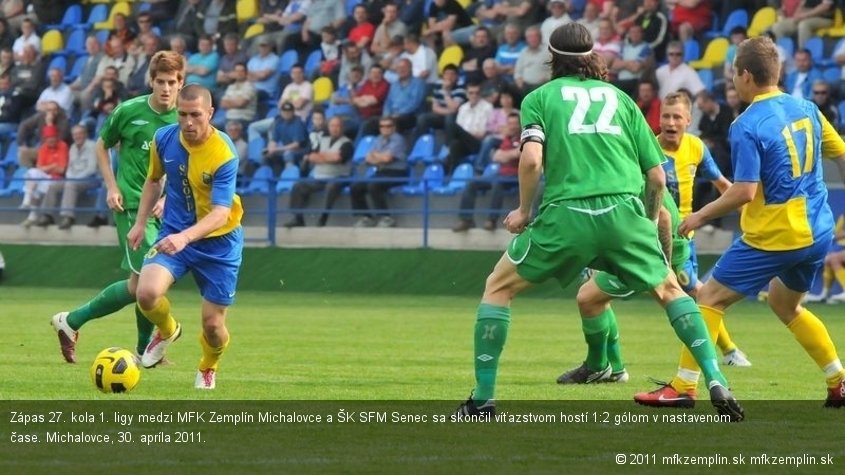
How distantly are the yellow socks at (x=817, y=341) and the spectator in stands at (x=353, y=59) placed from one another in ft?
57.2

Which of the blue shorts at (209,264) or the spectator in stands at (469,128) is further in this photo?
the spectator in stands at (469,128)

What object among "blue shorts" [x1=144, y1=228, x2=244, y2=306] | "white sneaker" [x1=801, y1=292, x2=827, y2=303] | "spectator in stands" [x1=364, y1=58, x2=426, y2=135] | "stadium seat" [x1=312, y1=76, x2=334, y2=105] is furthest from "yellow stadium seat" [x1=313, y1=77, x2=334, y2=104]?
"blue shorts" [x1=144, y1=228, x2=244, y2=306]

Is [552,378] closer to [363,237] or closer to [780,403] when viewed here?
[780,403]

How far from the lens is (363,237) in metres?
25.1

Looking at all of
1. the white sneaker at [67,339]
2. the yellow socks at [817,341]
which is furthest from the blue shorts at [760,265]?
the white sneaker at [67,339]

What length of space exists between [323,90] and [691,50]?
624 cm

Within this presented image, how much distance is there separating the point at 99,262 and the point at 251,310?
6.47 m

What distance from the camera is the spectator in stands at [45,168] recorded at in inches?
1091

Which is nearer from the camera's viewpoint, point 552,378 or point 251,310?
point 552,378

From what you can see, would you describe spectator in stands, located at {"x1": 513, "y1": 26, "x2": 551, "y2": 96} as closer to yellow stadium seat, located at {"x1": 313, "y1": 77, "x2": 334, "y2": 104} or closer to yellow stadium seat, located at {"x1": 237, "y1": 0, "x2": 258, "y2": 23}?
yellow stadium seat, located at {"x1": 313, "y1": 77, "x2": 334, "y2": 104}

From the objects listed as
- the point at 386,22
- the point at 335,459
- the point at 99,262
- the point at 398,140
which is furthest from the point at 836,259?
the point at 335,459

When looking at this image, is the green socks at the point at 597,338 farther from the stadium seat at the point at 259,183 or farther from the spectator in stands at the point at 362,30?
the spectator in stands at the point at 362,30

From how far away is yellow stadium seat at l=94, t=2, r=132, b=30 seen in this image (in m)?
31.0

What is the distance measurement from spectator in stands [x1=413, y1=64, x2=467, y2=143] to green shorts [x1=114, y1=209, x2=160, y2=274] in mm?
12255
